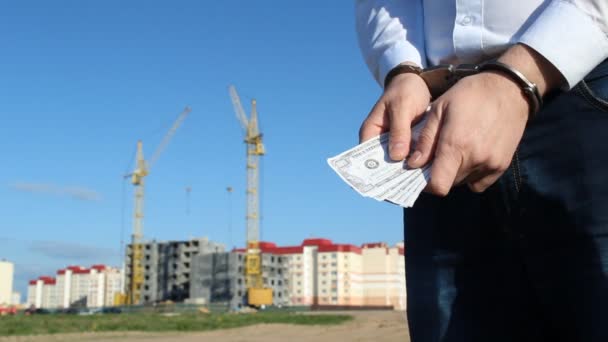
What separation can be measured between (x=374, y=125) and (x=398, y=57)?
208mm

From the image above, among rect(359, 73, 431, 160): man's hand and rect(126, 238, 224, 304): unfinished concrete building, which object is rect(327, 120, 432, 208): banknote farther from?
rect(126, 238, 224, 304): unfinished concrete building

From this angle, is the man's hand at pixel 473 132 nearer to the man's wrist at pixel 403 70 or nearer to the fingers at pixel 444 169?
the fingers at pixel 444 169

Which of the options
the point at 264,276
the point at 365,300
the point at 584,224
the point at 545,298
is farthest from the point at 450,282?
the point at 365,300

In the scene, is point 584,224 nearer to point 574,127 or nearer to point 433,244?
point 574,127

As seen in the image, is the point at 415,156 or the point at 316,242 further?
the point at 316,242

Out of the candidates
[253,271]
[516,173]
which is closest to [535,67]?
[516,173]

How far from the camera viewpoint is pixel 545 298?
107 cm

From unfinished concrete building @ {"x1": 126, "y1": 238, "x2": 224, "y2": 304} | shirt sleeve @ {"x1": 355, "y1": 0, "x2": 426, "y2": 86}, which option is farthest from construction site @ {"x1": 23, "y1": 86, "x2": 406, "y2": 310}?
shirt sleeve @ {"x1": 355, "y1": 0, "x2": 426, "y2": 86}

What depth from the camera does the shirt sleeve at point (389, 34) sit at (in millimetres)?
1262

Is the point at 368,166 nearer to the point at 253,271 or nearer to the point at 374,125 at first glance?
the point at 374,125

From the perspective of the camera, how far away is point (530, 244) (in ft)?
3.49

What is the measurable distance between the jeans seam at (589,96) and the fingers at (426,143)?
0.24m

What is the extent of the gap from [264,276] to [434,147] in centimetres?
8498

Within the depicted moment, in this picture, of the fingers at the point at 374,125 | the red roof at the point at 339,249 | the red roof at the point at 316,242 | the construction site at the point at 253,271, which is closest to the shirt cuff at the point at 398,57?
the fingers at the point at 374,125
